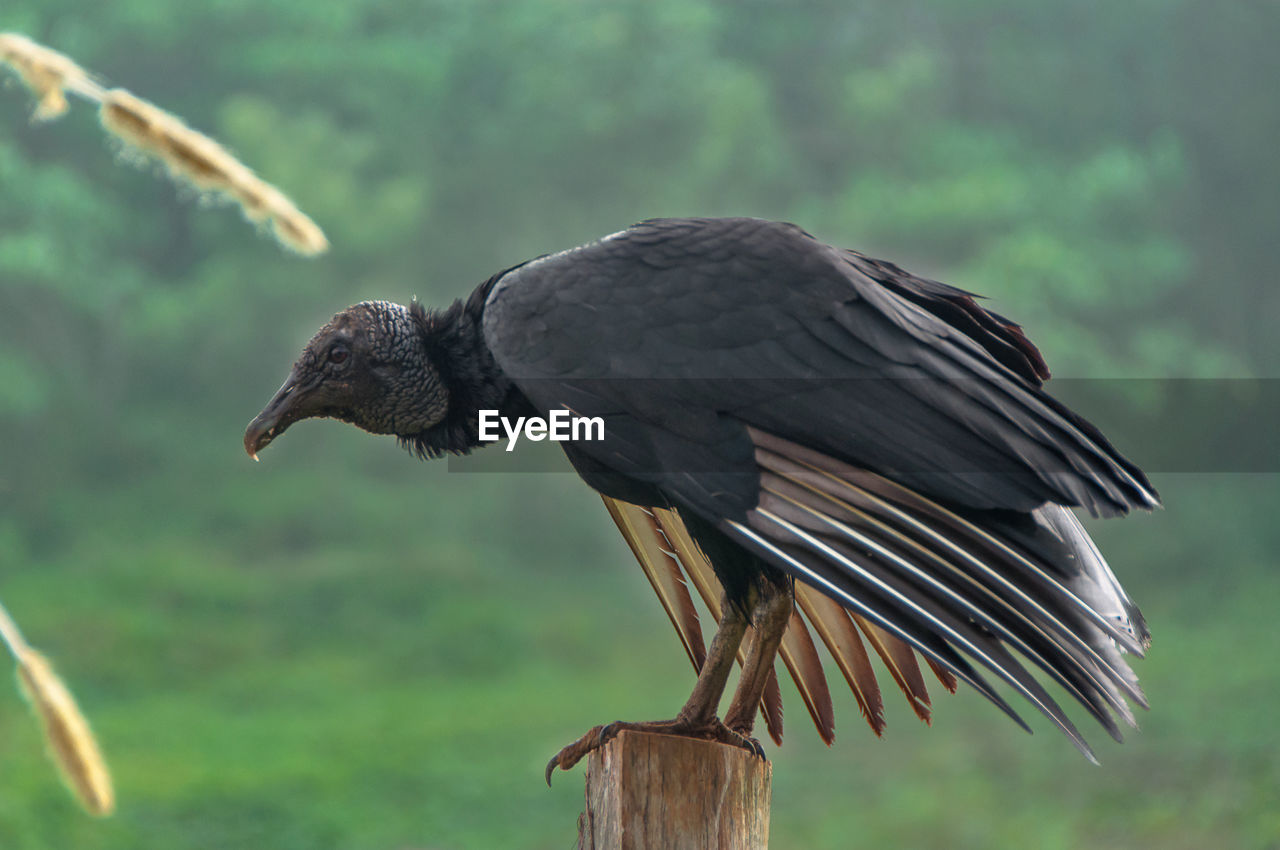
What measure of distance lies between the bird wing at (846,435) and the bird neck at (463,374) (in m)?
0.21

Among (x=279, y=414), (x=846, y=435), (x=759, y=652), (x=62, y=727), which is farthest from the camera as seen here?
(x=279, y=414)

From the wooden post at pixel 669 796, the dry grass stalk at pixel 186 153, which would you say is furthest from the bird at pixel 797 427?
the dry grass stalk at pixel 186 153

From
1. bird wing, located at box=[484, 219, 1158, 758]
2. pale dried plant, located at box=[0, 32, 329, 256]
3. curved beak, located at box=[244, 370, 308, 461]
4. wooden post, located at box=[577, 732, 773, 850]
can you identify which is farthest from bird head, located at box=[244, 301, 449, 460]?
pale dried plant, located at box=[0, 32, 329, 256]

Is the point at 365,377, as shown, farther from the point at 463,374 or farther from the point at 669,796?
the point at 669,796

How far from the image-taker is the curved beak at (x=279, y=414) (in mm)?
2840

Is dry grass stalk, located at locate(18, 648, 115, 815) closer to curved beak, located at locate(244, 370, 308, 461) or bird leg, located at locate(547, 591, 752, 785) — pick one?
bird leg, located at locate(547, 591, 752, 785)

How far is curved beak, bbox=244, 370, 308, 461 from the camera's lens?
284 centimetres

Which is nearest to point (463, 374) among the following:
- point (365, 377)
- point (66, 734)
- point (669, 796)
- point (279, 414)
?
point (365, 377)

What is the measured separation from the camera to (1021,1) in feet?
44.0

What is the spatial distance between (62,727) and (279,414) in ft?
6.40

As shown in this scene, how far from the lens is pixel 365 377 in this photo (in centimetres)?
295

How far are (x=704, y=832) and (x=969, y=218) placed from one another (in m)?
10.3

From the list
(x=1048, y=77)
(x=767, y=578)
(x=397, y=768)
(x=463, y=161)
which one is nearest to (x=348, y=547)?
(x=397, y=768)

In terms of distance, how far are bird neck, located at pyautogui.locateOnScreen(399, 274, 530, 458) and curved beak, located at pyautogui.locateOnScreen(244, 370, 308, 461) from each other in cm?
26
